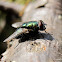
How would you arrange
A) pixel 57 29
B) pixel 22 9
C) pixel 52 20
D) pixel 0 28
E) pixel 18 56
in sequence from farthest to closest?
pixel 0 28 < pixel 22 9 < pixel 52 20 < pixel 57 29 < pixel 18 56

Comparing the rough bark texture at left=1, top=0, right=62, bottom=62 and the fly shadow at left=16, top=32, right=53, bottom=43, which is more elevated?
the fly shadow at left=16, top=32, right=53, bottom=43

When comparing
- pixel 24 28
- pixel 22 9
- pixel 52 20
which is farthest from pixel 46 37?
pixel 22 9

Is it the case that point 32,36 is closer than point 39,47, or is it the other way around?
point 39,47

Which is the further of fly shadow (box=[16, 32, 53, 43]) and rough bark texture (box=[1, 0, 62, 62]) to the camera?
fly shadow (box=[16, 32, 53, 43])

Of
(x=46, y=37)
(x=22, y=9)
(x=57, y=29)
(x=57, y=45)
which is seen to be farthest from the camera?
(x=22, y=9)

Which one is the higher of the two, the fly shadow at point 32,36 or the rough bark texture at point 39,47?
the fly shadow at point 32,36

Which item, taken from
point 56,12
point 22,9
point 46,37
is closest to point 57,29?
point 46,37

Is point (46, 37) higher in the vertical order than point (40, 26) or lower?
lower

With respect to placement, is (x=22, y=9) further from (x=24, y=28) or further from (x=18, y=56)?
(x=18, y=56)

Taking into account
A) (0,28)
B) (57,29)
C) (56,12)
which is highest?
(56,12)

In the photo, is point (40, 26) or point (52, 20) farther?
point (52, 20)

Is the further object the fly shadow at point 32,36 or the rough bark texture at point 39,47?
the fly shadow at point 32,36
